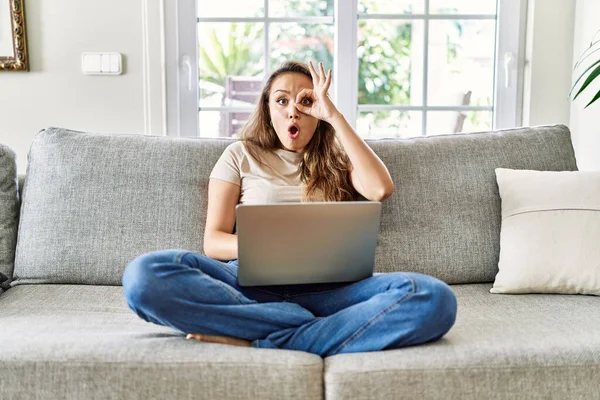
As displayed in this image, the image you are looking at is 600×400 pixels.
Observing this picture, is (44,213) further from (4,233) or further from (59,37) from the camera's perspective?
(59,37)

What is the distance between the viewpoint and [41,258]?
198cm

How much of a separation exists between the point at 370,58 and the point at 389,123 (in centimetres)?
28

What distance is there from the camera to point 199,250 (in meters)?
1.98

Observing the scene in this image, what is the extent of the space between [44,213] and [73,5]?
3.65 ft

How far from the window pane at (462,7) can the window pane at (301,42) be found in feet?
1.44

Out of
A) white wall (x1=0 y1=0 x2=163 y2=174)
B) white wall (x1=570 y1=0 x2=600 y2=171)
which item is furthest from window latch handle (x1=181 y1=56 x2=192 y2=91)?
white wall (x1=570 y1=0 x2=600 y2=171)

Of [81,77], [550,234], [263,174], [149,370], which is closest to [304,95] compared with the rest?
[263,174]

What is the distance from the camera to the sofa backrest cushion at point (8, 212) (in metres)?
2.04

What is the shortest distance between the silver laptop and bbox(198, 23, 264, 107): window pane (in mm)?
1580

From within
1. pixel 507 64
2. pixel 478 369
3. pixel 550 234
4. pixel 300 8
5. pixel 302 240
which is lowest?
pixel 478 369

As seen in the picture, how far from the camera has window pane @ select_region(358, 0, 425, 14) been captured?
2902mm

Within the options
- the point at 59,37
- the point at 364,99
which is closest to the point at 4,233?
the point at 59,37

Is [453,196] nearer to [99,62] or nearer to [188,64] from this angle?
[188,64]

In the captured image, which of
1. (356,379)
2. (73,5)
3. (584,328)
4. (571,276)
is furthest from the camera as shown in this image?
(73,5)
